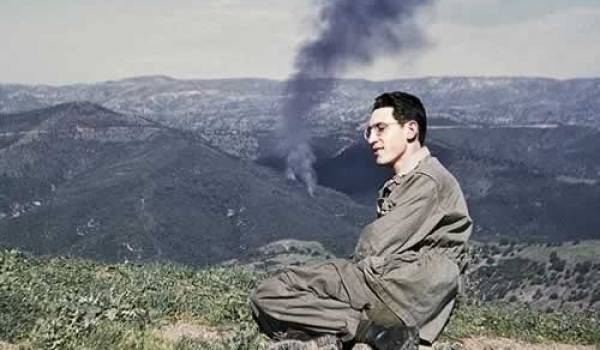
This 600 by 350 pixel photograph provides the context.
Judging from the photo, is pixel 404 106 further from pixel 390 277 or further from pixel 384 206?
pixel 390 277

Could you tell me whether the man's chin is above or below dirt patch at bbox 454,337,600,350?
above

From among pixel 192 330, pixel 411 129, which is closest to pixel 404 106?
pixel 411 129

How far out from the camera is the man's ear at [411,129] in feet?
22.3

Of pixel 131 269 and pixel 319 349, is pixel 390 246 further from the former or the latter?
pixel 131 269

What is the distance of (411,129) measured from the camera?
22.4 feet

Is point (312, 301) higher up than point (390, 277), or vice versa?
point (390, 277)

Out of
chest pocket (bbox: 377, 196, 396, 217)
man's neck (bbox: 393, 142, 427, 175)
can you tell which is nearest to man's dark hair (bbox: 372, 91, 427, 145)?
man's neck (bbox: 393, 142, 427, 175)

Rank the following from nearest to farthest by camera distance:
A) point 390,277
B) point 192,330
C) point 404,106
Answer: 1. point 390,277
2. point 404,106
3. point 192,330

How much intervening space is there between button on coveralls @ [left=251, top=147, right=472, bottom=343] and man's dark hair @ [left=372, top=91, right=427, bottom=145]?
0.35 metres

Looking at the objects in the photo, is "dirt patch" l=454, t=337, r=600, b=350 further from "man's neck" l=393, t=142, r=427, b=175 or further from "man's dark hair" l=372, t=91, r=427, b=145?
"man's dark hair" l=372, t=91, r=427, b=145

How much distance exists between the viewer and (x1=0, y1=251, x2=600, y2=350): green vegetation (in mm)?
9031

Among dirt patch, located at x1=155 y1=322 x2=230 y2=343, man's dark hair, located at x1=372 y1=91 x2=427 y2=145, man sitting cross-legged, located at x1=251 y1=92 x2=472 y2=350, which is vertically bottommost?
dirt patch, located at x1=155 y1=322 x2=230 y2=343

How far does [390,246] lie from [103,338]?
3500mm

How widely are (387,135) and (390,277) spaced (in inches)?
42.2
